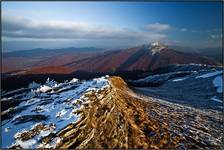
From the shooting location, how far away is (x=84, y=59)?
1076 centimetres

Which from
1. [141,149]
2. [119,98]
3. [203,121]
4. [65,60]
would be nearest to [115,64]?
[65,60]

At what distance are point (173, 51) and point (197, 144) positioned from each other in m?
4.06

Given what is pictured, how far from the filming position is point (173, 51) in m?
11.0

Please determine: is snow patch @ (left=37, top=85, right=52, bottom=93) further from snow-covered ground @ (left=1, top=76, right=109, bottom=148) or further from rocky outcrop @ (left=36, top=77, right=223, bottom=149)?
rocky outcrop @ (left=36, top=77, right=223, bottom=149)

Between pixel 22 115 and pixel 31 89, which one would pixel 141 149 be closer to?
pixel 22 115

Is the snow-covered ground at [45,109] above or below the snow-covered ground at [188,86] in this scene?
above

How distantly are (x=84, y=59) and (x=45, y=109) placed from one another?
2681 millimetres

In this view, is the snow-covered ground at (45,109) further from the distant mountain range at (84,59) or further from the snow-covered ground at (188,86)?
the snow-covered ground at (188,86)

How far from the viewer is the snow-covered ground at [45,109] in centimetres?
765

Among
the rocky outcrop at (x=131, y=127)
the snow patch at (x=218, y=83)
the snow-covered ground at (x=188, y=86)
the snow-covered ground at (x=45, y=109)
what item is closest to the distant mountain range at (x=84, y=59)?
the snow-covered ground at (x=45, y=109)

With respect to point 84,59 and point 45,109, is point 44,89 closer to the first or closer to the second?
point 45,109

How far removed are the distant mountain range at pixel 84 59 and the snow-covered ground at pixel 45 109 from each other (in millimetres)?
539

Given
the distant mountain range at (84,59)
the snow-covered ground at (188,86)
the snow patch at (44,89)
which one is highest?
the distant mountain range at (84,59)

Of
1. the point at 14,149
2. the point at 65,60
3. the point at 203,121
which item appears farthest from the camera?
the point at 65,60
